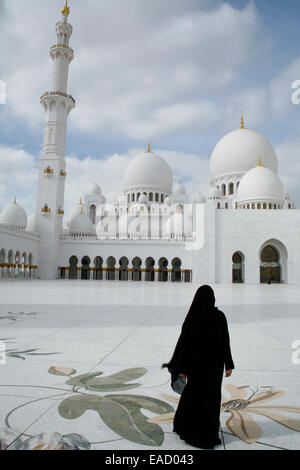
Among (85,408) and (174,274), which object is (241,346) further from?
(174,274)

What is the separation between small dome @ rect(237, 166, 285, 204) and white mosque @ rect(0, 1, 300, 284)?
8cm

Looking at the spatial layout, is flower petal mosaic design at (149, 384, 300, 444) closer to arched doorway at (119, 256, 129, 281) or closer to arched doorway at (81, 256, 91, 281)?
arched doorway at (119, 256, 129, 281)

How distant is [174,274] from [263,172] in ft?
36.6

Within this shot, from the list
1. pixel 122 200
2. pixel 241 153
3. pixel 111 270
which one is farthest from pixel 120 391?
pixel 122 200

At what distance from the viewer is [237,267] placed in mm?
23969

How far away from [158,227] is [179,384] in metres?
29.1

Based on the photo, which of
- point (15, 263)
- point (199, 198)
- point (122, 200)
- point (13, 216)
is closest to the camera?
point (15, 263)

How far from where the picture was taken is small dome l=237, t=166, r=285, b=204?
25.7 meters

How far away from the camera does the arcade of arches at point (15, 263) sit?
2216 cm

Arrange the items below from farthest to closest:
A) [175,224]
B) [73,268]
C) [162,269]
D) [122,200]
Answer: [122,200] < [73,268] < [175,224] < [162,269]

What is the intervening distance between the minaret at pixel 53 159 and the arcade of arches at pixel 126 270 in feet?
7.20

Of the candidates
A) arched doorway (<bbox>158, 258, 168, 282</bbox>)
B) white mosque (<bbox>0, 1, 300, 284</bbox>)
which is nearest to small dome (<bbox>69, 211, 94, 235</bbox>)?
white mosque (<bbox>0, 1, 300, 284</bbox>)

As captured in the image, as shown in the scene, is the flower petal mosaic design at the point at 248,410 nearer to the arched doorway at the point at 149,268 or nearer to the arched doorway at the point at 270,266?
the arched doorway at the point at 270,266

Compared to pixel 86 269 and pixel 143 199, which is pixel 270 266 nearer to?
pixel 143 199
